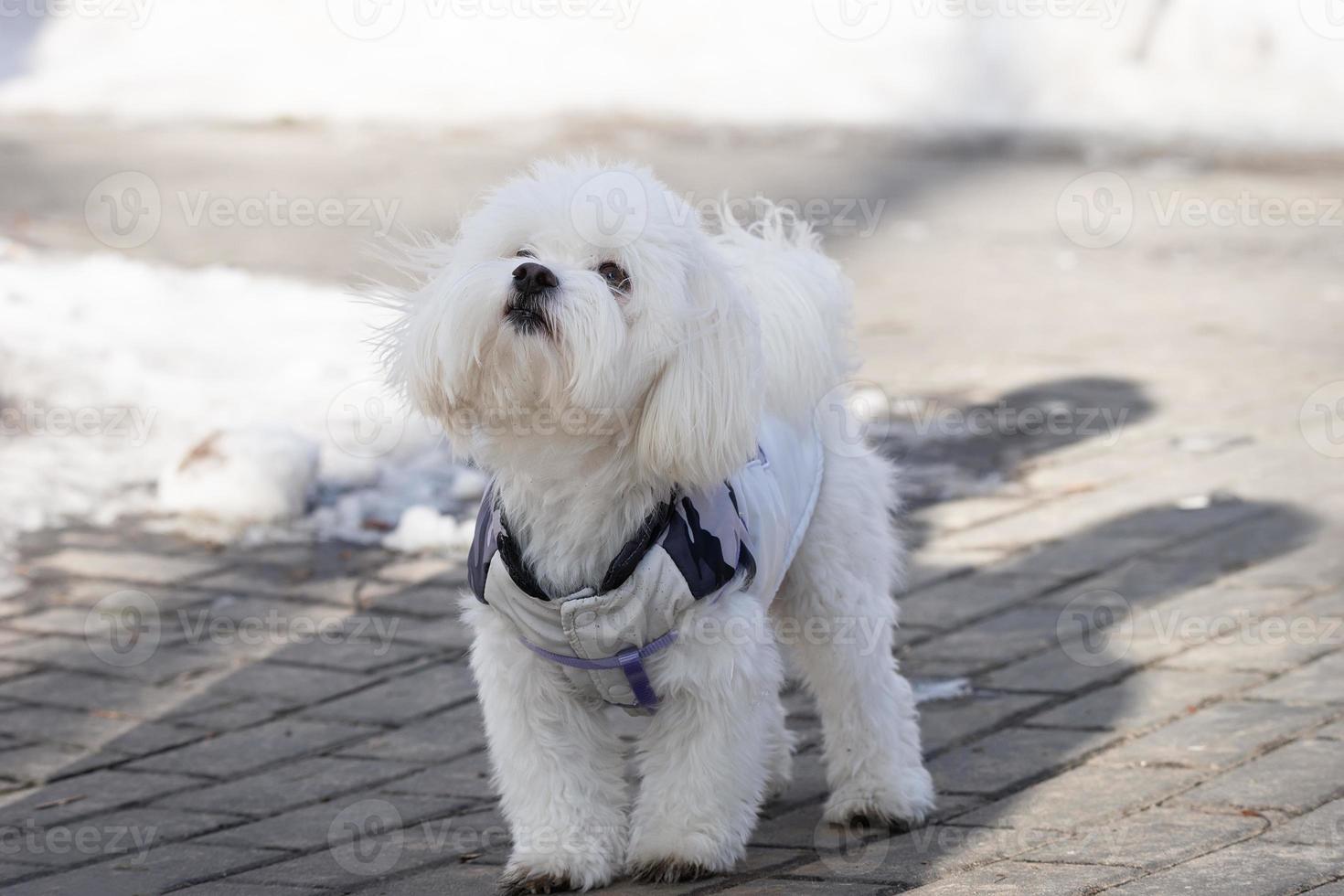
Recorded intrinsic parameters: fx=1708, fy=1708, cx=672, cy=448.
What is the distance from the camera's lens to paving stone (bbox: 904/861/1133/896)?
9.86 feet

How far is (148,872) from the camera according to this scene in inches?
133

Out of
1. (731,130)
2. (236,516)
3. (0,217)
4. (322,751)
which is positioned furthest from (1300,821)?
(731,130)

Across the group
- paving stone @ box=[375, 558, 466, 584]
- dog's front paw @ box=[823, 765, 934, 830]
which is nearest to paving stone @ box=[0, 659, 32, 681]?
paving stone @ box=[375, 558, 466, 584]

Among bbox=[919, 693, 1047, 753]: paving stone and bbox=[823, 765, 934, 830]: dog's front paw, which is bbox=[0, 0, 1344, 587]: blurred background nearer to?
bbox=[823, 765, 934, 830]: dog's front paw

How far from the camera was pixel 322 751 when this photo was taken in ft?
13.3

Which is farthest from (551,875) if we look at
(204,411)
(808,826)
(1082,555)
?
(204,411)

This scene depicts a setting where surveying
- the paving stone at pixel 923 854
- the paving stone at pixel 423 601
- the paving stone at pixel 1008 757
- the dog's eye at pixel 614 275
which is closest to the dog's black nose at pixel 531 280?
the dog's eye at pixel 614 275

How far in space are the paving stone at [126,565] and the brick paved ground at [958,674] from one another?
1 centimetres

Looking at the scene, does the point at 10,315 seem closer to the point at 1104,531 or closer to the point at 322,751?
the point at 322,751

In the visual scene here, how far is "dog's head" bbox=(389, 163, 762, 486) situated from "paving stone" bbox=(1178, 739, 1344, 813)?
1289mm

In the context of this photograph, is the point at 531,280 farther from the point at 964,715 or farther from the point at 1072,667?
the point at 1072,667

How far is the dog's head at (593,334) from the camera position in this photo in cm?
289

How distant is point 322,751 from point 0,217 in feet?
24.2

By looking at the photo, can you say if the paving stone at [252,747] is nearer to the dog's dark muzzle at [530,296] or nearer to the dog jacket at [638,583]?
the dog jacket at [638,583]
